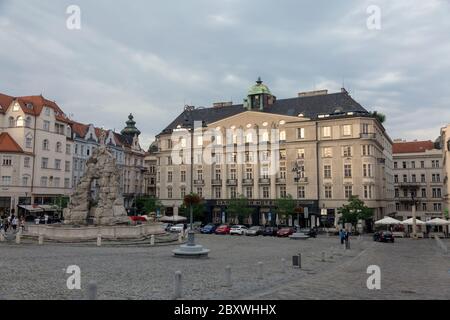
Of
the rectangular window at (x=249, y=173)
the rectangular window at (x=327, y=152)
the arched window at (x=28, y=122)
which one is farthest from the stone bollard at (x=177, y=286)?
the arched window at (x=28, y=122)

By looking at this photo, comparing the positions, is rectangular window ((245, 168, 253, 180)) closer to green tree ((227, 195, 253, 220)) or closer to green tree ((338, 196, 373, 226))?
green tree ((227, 195, 253, 220))

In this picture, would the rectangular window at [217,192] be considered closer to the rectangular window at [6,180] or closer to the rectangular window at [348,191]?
the rectangular window at [348,191]

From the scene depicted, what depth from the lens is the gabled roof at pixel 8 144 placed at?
6094 cm

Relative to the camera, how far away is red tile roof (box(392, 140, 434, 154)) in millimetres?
86750

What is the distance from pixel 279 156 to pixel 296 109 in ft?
28.9

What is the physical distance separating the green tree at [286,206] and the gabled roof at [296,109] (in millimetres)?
14039

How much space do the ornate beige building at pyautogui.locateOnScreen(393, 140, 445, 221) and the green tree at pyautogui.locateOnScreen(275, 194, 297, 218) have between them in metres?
30.4

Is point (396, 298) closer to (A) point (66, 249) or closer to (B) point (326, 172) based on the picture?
(A) point (66, 249)

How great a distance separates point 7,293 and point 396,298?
1195 centimetres

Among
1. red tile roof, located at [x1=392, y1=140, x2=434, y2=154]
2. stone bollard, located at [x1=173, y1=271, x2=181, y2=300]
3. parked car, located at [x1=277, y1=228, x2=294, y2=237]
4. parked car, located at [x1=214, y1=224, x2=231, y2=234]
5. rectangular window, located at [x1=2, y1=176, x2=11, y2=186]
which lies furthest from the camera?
red tile roof, located at [x1=392, y1=140, x2=434, y2=154]

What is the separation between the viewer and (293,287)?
15055mm

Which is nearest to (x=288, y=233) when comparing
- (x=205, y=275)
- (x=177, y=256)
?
(x=177, y=256)

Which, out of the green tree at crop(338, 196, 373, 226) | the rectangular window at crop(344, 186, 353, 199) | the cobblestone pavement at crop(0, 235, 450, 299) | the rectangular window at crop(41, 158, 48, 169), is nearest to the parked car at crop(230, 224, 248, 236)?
the green tree at crop(338, 196, 373, 226)

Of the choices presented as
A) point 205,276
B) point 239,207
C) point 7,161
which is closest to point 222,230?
point 239,207
